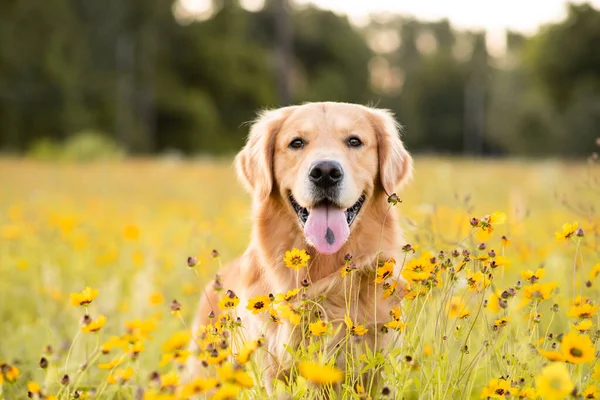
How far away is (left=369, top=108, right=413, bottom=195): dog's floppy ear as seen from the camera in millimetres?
3023

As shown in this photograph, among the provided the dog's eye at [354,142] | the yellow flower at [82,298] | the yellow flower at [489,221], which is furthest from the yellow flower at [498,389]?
the dog's eye at [354,142]

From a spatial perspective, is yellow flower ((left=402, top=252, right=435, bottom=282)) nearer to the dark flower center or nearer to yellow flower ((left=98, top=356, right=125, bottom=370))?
the dark flower center

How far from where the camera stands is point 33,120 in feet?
86.6

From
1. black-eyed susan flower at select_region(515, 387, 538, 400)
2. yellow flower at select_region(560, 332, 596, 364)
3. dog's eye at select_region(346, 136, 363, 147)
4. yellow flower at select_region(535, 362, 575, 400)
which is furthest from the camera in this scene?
dog's eye at select_region(346, 136, 363, 147)

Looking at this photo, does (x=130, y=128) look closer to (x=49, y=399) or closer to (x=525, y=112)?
(x=525, y=112)

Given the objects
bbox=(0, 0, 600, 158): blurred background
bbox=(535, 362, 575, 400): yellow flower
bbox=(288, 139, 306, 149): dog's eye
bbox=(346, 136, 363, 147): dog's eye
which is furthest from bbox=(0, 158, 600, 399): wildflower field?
bbox=(0, 0, 600, 158): blurred background

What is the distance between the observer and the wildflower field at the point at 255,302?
174cm

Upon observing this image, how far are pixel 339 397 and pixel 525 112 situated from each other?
39.9m

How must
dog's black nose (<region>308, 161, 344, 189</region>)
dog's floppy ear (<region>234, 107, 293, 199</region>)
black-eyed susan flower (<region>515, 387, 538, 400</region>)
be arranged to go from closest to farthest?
black-eyed susan flower (<region>515, 387, 538, 400</region>) < dog's black nose (<region>308, 161, 344, 189</region>) < dog's floppy ear (<region>234, 107, 293, 199</region>)

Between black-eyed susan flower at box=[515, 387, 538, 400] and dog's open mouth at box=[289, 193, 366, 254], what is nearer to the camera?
black-eyed susan flower at box=[515, 387, 538, 400]

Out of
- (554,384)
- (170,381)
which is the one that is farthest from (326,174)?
(554,384)

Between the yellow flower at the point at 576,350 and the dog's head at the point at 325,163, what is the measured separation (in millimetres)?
1303

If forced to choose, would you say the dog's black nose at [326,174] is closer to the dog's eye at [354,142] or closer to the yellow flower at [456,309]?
the dog's eye at [354,142]

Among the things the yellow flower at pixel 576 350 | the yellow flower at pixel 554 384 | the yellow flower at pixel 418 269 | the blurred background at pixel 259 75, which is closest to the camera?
the yellow flower at pixel 554 384
